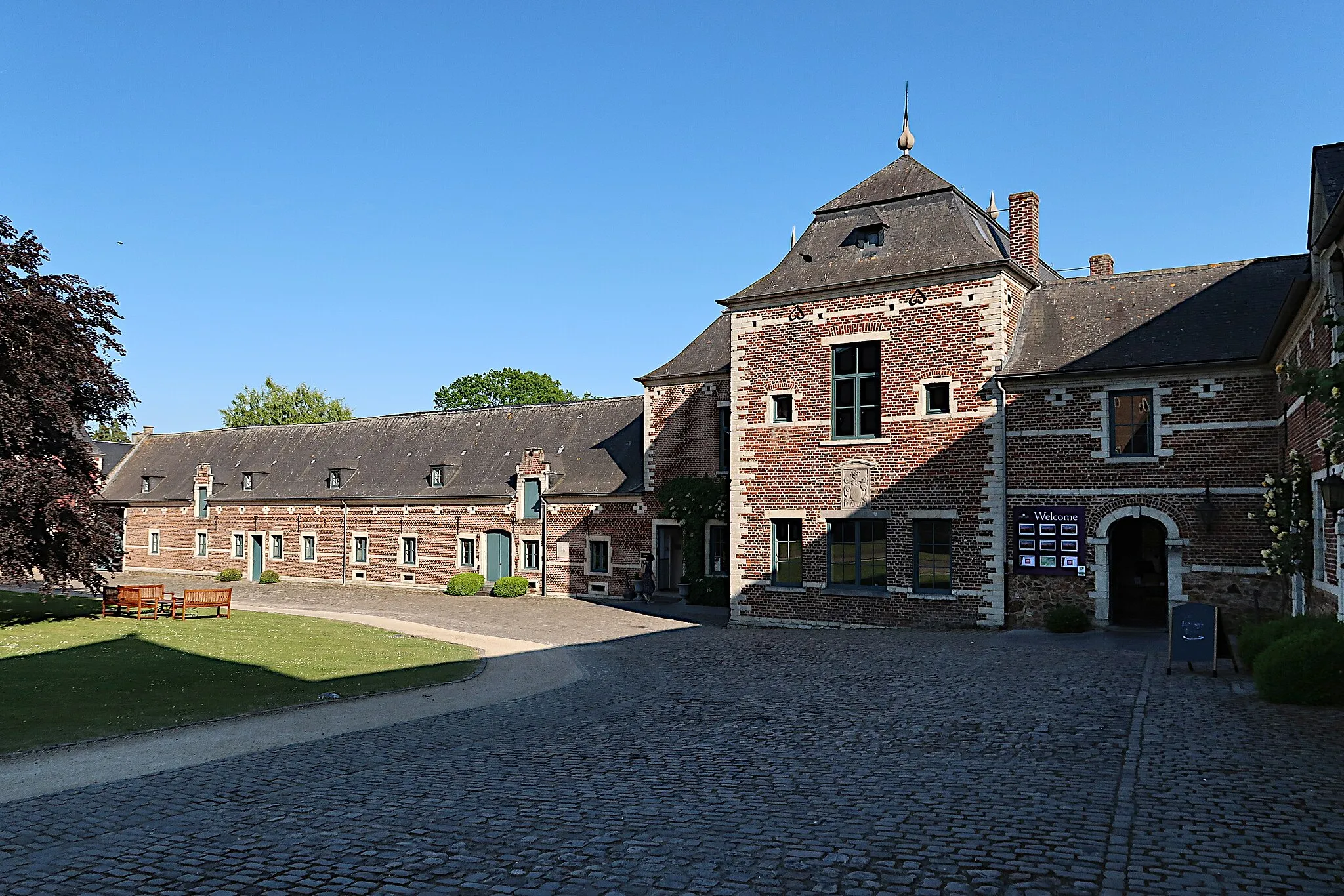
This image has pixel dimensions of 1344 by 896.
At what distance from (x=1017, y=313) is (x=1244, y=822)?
1555 cm

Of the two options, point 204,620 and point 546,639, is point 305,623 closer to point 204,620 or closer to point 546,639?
point 204,620

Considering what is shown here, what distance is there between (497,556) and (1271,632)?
972 inches

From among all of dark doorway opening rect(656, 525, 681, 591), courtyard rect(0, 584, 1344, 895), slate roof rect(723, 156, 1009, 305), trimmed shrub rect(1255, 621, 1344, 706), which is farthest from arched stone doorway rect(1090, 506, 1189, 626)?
dark doorway opening rect(656, 525, 681, 591)

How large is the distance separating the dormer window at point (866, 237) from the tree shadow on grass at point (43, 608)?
63.8ft

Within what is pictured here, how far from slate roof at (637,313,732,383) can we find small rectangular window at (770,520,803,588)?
674 cm

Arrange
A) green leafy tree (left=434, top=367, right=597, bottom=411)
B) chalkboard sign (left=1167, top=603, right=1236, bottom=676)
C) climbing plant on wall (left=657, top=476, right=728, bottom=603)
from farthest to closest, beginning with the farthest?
green leafy tree (left=434, top=367, right=597, bottom=411) → climbing plant on wall (left=657, top=476, right=728, bottom=603) → chalkboard sign (left=1167, top=603, right=1236, bottom=676)

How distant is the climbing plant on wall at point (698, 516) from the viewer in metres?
26.6

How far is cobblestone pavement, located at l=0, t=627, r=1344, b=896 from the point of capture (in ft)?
18.9

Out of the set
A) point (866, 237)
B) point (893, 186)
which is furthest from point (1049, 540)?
point (893, 186)

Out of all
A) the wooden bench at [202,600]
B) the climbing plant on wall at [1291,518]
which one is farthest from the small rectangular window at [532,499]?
the climbing plant on wall at [1291,518]

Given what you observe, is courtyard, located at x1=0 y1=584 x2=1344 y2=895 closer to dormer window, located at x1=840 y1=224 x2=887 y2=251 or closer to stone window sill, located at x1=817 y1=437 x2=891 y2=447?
stone window sill, located at x1=817 y1=437 x2=891 y2=447

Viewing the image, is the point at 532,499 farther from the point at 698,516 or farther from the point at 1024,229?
the point at 1024,229

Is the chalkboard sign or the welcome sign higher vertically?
the welcome sign

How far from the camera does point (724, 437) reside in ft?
89.1
